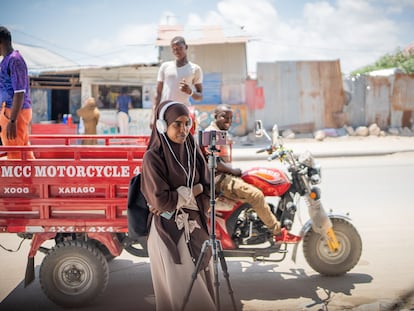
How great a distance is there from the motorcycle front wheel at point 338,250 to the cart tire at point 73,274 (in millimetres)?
1802

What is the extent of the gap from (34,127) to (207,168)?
11.5 metres

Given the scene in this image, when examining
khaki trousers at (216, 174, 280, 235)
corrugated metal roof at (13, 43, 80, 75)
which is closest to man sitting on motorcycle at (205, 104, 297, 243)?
khaki trousers at (216, 174, 280, 235)

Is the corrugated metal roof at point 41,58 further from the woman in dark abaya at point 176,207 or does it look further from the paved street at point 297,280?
the woman in dark abaya at point 176,207

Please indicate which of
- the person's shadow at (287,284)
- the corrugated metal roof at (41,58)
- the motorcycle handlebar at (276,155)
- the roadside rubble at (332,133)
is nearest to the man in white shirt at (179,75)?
the motorcycle handlebar at (276,155)

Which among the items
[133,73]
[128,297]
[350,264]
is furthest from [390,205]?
[133,73]

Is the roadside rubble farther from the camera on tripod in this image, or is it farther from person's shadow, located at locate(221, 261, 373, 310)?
the camera on tripod

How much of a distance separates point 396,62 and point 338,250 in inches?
983

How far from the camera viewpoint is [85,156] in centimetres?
463

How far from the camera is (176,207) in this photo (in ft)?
9.11

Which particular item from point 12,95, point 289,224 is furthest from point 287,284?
point 12,95

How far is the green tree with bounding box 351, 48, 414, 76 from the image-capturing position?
2278 cm

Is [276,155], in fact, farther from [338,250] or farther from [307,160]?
[338,250]

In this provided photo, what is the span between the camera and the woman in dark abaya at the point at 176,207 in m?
2.75

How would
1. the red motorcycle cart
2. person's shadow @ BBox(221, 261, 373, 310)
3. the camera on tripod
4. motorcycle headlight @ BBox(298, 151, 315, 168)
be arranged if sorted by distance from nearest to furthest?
1. the camera on tripod
2. the red motorcycle cart
3. person's shadow @ BBox(221, 261, 373, 310)
4. motorcycle headlight @ BBox(298, 151, 315, 168)
